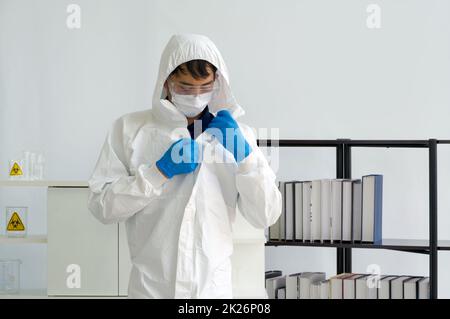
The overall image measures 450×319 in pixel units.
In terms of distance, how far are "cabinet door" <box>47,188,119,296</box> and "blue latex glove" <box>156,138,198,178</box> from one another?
0.94 meters

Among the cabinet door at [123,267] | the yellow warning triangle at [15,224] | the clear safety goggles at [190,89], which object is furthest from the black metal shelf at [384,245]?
the clear safety goggles at [190,89]

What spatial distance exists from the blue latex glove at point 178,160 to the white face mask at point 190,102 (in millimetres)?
165

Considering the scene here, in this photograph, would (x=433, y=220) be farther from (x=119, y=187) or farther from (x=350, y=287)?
(x=119, y=187)

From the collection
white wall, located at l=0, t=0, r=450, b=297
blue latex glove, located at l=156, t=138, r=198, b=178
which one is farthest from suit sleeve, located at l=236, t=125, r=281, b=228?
white wall, located at l=0, t=0, r=450, b=297

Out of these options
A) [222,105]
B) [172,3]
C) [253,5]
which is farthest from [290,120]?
[222,105]

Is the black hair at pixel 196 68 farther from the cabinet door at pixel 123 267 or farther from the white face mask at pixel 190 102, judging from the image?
the cabinet door at pixel 123 267

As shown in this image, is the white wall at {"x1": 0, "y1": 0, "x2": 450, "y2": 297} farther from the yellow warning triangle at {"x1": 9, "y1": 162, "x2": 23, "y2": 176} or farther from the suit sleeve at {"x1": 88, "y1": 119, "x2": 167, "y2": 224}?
the suit sleeve at {"x1": 88, "y1": 119, "x2": 167, "y2": 224}

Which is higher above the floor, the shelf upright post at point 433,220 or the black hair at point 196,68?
the black hair at point 196,68

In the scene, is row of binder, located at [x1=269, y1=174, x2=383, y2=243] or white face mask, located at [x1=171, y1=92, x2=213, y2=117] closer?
white face mask, located at [x1=171, y1=92, x2=213, y2=117]

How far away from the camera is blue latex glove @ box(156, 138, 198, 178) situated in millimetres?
1521

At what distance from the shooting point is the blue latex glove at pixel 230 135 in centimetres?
155

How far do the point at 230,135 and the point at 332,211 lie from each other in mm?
1130

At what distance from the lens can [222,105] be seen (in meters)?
1.83
